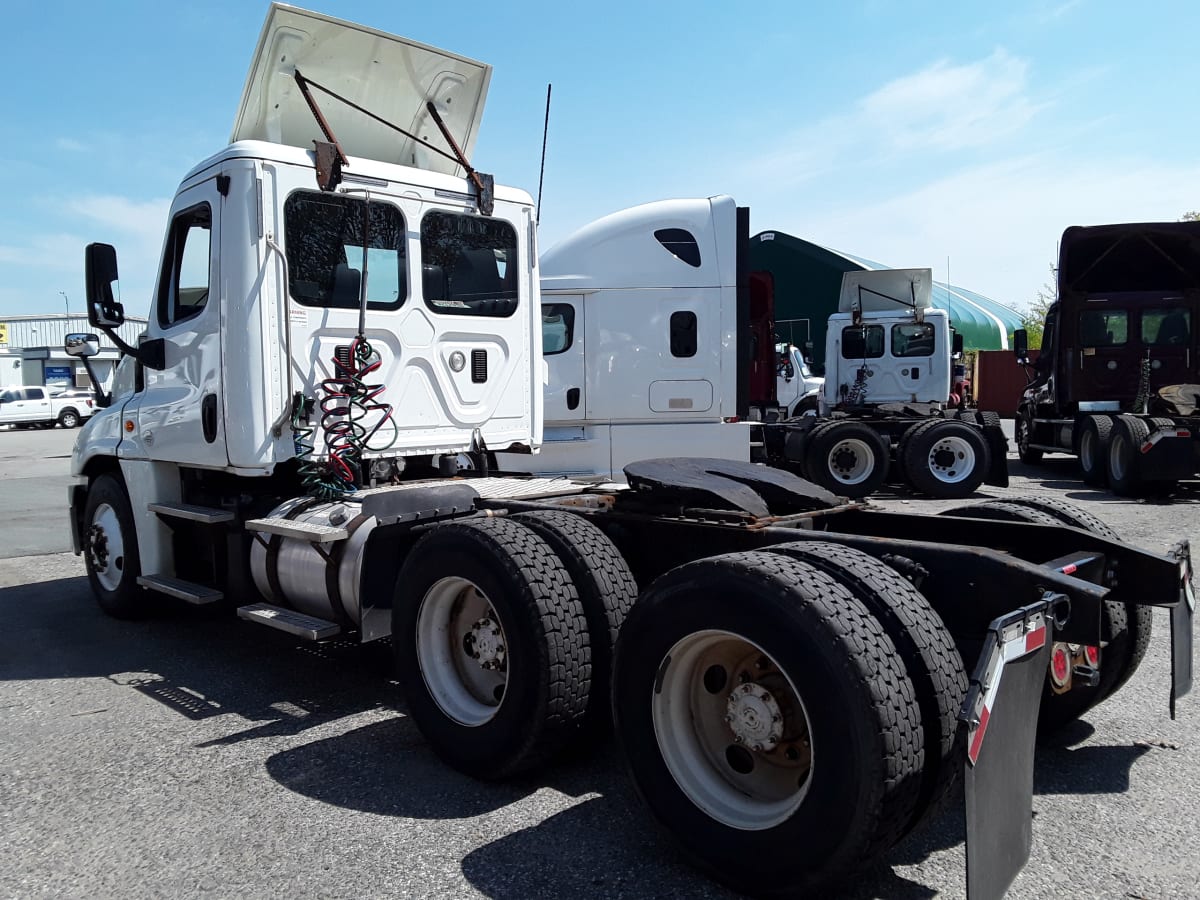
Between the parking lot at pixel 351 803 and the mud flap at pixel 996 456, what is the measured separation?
25.4 feet

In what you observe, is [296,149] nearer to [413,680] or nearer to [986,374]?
[413,680]

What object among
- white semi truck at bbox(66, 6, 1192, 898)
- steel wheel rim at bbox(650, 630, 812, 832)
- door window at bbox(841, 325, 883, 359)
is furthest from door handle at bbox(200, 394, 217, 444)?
door window at bbox(841, 325, 883, 359)

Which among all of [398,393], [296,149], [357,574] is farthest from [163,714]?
[296,149]

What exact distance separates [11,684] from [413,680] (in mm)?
2706

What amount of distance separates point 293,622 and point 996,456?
1072cm

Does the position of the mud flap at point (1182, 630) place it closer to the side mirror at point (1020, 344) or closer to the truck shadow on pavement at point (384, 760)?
the truck shadow on pavement at point (384, 760)

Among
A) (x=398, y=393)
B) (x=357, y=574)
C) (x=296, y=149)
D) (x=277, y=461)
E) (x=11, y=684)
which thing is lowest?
(x=11, y=684)

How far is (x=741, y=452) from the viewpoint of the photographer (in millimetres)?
9375

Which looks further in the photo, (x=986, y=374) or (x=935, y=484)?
(x=986, y=374)

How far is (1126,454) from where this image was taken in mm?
12844

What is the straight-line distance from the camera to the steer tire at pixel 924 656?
2604 mm

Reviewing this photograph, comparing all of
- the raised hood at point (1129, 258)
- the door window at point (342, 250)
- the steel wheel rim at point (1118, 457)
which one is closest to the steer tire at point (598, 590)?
the door window at point (342, 250)

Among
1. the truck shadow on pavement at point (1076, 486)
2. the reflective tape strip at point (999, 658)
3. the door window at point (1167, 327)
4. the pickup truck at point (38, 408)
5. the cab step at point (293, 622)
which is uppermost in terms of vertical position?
the door window at point (1167, 327)

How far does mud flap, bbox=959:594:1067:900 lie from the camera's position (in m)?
2.39
